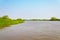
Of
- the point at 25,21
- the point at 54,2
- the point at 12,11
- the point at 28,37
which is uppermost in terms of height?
the point at 54,2

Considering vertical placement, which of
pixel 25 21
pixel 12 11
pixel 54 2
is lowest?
pixel 25 21

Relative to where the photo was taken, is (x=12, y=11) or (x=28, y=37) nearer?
(x=28, y=37)

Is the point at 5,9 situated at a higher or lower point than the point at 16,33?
higher

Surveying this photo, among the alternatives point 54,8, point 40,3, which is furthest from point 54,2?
point 40,3

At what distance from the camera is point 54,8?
7.14ft

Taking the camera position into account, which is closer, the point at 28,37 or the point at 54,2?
the point at 28,37

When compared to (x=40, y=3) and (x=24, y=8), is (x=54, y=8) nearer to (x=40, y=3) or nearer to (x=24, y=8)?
(x=40, y=3)

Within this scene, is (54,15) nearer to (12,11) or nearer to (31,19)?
(31,19)

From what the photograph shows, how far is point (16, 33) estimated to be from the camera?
85.1 inches

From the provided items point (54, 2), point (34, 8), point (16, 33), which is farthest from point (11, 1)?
point (54, 2)

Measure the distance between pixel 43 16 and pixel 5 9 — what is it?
2.24 feet

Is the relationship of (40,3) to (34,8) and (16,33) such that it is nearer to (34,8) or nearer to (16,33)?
(34,8)

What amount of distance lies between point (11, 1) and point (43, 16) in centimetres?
63

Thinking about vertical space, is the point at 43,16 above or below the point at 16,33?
above
